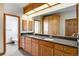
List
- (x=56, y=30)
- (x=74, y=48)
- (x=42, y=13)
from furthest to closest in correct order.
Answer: (x=42, y=13)
(x=56, y=30)
(x=74, y=48)

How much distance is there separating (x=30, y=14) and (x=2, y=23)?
829 mm

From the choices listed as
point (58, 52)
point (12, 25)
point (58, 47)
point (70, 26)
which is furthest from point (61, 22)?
point (12, 25)

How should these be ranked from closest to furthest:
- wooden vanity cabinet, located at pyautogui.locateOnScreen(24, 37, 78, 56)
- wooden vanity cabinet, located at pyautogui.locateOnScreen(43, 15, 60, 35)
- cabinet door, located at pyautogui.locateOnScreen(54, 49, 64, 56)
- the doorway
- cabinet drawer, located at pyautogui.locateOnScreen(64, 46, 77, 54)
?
cabinet drawer, located at pyautogui.locateOnScreen(64, 46, 77, 54) < wooden vanity cabinet, located at pyautogui.locateOnScreen(24, 37, 78, 56) < cabinet door, located at pyautogui.locateOnScreen(54, 49, 64, 56) < the doorway < wooden vanity cabinet, located at pyautogui.locateOnScreen(43, 15, 60, 35)

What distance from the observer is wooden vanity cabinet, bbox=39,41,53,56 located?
2.26 metres

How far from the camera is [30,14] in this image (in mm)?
2717

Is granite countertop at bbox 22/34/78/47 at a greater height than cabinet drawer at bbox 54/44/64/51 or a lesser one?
greater

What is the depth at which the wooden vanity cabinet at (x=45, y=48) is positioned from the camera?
2264 millimetres

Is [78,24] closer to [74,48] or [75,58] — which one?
[74,48]

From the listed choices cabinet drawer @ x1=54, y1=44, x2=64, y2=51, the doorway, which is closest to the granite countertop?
cabinet drawer @ x1=54, y1=44, x2=64, y2=51

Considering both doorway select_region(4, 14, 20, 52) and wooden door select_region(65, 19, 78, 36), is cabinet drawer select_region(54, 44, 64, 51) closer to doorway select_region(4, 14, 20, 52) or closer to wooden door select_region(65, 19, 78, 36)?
wooden door select_region(65, 19, 78, 36)

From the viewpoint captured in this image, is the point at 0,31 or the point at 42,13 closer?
the point at 0,31

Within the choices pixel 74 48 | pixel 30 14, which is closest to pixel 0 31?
pixel 30 14

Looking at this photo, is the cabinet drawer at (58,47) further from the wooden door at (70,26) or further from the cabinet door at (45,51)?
the wooden door at (70,26)

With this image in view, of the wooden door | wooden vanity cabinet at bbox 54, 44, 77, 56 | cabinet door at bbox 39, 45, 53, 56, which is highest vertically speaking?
the wooden door
